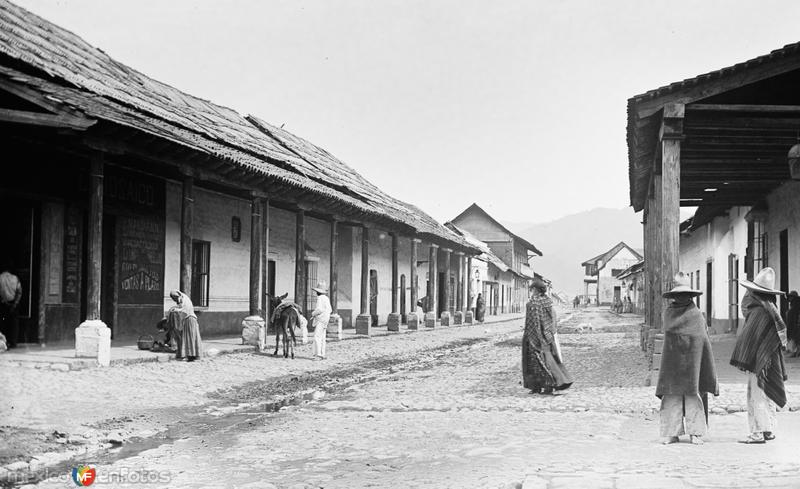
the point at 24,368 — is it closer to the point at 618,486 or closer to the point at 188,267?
the point at 188,267

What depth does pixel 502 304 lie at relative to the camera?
204ft

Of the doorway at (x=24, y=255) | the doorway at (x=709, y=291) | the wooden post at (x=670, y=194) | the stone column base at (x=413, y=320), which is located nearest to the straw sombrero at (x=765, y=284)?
the wooden post at (x=670, y=194)

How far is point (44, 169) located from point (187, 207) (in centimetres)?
244

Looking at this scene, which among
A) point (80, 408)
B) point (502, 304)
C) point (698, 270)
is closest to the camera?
point (80, 408)

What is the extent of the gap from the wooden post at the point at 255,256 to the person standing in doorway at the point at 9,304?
457 cm

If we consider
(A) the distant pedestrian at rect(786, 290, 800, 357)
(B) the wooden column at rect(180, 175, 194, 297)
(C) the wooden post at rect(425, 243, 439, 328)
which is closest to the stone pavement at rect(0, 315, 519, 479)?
(B) the wooden column at rect(180, 175, 194, 297)

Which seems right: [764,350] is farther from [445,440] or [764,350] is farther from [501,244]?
[501,244]

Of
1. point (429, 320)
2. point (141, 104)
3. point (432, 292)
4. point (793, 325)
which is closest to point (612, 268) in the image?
point (432, 292)

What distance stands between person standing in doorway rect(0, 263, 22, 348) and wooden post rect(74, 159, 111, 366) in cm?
161

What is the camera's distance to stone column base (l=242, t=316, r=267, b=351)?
51.0ft

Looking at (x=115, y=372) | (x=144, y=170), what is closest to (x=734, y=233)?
(x=144, y=170)

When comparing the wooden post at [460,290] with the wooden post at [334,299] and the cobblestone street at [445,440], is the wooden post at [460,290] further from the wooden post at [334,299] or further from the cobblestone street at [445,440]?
the cobblestone street at [445,440]

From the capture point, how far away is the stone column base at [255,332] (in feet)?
51.0

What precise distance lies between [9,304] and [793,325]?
44.3ft
